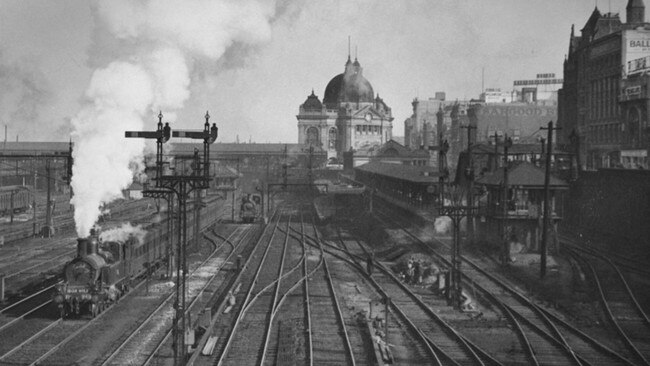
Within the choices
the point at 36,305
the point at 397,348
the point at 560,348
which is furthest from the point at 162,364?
the point at 560,348

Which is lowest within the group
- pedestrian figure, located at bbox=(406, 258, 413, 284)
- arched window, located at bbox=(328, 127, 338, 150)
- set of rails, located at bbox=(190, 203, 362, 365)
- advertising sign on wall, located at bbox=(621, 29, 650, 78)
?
set of rails, located at bbox=(190, 203, 362, 365)

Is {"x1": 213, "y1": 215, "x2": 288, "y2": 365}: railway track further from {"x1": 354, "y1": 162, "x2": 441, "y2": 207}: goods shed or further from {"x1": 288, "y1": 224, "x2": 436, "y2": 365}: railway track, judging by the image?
{"x1": 354, "y1": 162, "x2": 441, "y2": 207}: goods shed

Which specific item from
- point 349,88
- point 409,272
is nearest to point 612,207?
point 409,272

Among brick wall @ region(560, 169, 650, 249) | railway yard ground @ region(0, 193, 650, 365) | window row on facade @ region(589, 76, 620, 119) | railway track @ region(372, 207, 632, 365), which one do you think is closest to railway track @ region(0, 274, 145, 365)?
railway yard ground @ region(0, 193, 650, 365)

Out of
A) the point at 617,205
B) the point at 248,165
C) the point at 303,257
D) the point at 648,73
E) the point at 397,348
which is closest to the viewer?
the point at 397,348

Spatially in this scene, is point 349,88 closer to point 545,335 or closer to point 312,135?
point 312,135

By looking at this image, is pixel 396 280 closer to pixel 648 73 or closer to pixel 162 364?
pixel 162 364
